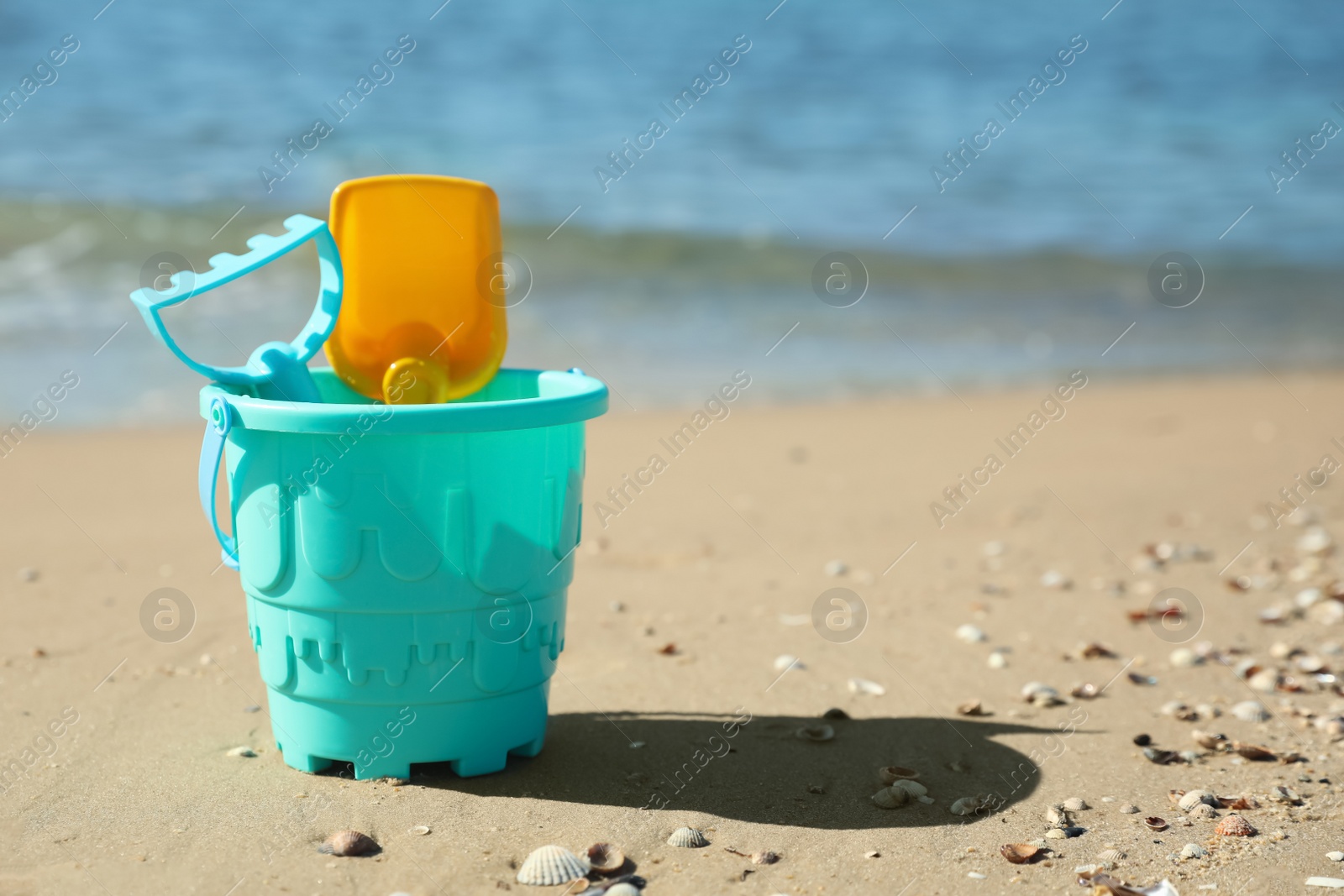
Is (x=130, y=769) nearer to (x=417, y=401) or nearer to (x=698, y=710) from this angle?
(x=417, y=401)

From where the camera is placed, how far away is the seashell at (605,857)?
6.75ft

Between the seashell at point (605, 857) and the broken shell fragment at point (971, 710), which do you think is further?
the broken shell fragment at point (971, 710)

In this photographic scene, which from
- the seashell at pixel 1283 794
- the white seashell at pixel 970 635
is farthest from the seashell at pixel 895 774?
the white seashell at pixel 970 635

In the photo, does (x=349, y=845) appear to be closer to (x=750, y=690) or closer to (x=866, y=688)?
(x=750, y=690)

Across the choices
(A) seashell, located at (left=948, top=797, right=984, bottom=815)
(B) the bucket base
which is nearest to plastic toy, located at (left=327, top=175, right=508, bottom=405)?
(B) the bucket base

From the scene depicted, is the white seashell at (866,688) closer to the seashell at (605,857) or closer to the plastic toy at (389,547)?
the plastic toy at (389,547)

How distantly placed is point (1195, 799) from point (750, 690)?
105 centimetres

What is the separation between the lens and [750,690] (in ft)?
9.78

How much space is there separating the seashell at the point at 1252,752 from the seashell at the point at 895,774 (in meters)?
0.72

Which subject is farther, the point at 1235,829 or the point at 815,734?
the point at 815,734

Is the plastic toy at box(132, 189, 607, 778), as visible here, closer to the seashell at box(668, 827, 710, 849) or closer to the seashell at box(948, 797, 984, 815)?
the seashell at box(668, 827, 710, 849)

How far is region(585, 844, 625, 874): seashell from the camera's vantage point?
6.75 feet

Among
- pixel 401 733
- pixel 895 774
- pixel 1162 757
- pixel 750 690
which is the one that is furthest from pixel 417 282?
pixel 1162 757

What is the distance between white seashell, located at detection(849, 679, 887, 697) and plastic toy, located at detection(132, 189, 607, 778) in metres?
0.88
